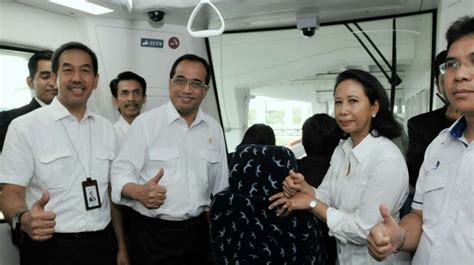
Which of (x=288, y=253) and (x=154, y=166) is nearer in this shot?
(x=288, y=253)

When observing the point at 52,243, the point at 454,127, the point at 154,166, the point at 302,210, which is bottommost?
the point at 52,243

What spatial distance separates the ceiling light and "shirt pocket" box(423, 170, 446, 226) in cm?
260

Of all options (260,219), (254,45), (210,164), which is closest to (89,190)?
(210,164)

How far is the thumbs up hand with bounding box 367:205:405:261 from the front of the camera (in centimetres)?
120

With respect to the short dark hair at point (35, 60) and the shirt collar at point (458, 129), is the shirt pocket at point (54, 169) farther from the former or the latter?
the shirt collar at point (458, 129)

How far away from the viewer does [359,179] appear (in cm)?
157

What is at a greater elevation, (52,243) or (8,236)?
(52,243)

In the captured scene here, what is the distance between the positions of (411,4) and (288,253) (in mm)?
2428

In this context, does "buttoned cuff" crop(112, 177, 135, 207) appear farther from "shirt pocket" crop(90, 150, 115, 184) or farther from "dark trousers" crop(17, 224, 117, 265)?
"dark trousers" crop(17, 224, 117, 265)

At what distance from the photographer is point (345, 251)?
1653 mm

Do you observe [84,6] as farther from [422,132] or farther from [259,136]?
[422,132]

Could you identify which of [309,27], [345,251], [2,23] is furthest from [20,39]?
[345,251]

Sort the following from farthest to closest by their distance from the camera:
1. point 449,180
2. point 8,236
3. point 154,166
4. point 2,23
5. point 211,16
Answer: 1. point 211,16
2. point 2,23
3. point 8,236
4. point 154,166
5. point 449,180

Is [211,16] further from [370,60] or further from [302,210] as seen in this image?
[302,210]
